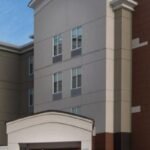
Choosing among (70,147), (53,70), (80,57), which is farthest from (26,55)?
(70,147)

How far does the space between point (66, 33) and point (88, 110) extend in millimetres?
6928

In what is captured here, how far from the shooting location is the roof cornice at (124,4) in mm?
35903

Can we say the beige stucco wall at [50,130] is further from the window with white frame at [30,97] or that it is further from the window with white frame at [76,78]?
the window with white frame at [30,97]

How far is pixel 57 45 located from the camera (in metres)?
40.9

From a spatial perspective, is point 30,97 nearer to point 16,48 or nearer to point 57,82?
point 16,48

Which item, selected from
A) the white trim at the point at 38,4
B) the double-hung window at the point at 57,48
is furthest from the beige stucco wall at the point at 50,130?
the white trim at the point at 38,4

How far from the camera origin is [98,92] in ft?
117

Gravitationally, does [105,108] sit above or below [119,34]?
below

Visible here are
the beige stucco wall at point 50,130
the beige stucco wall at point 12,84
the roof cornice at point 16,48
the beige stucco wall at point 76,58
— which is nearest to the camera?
the beige stucco wall at point 50,130

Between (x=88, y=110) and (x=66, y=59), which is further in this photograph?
(x=66, y=59)

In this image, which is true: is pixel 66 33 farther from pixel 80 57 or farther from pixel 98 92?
pixel 98 92

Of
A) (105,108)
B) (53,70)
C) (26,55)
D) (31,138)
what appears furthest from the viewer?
(26,55)

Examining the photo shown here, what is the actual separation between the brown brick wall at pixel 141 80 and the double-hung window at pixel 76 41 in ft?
14.4

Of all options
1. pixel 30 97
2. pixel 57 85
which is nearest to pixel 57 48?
pixel 57 85
